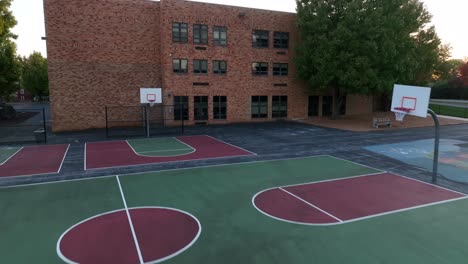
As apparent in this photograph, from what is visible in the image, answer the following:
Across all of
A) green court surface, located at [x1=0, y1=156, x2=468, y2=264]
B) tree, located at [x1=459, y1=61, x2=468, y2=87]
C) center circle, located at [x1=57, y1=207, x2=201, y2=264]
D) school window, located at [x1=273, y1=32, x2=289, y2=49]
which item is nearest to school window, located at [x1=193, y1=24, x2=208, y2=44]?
school window, located at [x1=273, y1=32, x2=289, y2=49]

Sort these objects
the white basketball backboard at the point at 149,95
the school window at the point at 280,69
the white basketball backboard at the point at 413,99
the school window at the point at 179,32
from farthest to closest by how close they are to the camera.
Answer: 1. the school window at the point at 280,69
2. the school window at the point at 179,32
3. the white basketball backboard at the point at 149,95
4. the white basketball backboard at the point at 413,99

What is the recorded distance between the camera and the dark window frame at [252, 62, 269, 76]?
34750 mm

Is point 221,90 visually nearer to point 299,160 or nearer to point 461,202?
point 299,160

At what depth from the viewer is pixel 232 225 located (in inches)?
360

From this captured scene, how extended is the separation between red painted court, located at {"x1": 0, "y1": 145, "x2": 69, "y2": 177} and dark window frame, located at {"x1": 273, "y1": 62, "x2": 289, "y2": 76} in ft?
74.0

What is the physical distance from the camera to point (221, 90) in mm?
33469

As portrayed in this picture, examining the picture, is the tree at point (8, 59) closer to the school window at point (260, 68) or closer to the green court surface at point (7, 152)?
the green court surface at point (7, 152)

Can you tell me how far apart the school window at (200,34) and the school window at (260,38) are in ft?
17.4

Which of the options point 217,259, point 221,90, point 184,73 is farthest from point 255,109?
point 217,259

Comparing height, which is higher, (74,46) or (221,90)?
(74,46)

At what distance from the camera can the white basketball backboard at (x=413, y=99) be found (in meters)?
13.1

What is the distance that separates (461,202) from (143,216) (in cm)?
1056

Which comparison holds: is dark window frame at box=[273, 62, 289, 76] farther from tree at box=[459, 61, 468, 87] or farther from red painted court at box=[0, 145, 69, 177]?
tree at box=[459, 61, 468, 87]

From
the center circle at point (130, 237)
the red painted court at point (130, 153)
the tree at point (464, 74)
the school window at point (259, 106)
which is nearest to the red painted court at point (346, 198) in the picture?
the center circle at point (130, 237)
